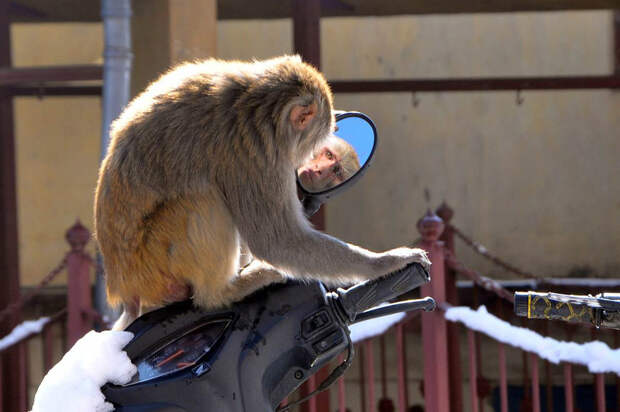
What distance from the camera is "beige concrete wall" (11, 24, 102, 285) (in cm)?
721

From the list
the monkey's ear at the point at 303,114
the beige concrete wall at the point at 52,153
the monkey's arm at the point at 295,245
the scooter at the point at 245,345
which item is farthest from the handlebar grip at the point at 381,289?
the beige concrete wall at the point at 52,153

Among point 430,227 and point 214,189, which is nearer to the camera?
point 214,189

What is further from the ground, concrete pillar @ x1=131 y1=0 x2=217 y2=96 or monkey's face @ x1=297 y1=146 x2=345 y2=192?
concrete pillar @ x1=131 y1=0 x2=217 y2=96

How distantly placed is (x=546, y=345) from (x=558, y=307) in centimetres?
160

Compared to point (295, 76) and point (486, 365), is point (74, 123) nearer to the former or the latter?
point (486, 365)

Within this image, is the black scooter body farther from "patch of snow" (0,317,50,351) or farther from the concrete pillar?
the concrete pillar

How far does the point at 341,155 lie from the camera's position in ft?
6.32

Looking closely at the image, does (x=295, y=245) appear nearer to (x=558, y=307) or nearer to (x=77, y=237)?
(x=558, y=307)

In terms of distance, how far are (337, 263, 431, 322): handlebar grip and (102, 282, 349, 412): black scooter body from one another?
3cm

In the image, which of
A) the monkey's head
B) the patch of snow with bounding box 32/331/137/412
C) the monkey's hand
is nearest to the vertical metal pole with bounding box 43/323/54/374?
the monkey's head

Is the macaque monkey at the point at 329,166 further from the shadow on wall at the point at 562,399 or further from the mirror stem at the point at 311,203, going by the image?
the shadow on wall at the point at 562,399

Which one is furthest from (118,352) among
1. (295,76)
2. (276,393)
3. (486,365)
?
(486,365)

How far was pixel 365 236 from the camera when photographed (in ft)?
23.8

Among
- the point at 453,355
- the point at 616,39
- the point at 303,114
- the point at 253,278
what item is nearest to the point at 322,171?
the point at 303,114
